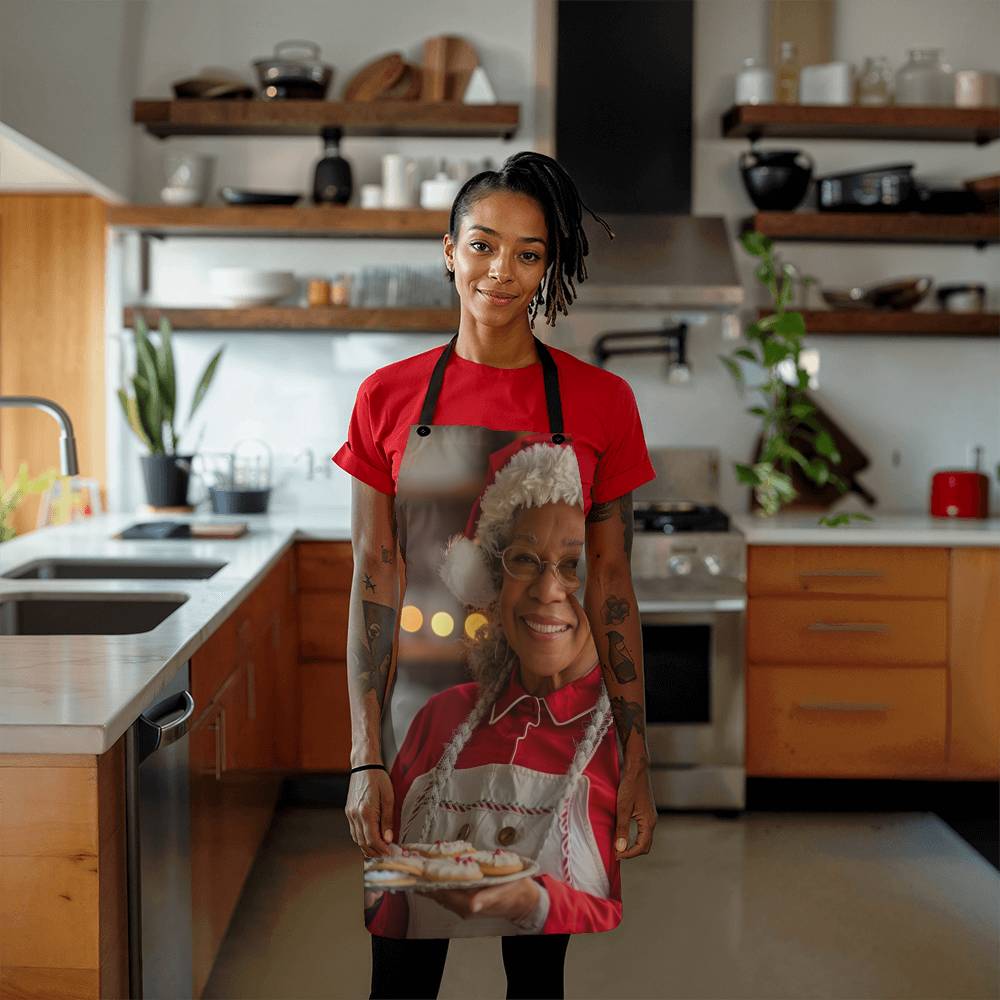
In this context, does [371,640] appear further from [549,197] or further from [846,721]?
[846,721]

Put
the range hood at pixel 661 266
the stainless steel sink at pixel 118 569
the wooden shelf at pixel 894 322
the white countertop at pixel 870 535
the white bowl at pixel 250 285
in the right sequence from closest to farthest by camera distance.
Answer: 1. the stainless steel sink at pixel 118 569
2. the white countertop at pixel 870 535
3. the range hood at pixel 661 266
4. the white bowl at pixel 250 285
5. the wooden shelf at pixel 894 322

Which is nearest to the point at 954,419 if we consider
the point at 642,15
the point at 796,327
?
the point at 796,327

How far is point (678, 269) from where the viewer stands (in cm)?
409

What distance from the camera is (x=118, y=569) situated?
3.36 meters

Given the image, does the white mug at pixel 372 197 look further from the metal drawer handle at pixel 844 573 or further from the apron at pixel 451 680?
the apron at pixel 451 680

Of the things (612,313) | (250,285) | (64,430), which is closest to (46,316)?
(250,285)

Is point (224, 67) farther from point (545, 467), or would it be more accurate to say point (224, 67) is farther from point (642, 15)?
point (545, 467)

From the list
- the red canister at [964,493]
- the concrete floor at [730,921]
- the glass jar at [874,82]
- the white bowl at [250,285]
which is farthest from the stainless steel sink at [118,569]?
the glass jar at [874,82]

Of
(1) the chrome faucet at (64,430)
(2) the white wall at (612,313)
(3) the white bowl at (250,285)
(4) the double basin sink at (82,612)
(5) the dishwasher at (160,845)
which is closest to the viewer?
(5) the dishwasher at (160,845)

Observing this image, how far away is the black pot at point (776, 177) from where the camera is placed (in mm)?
4199

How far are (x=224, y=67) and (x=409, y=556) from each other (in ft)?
10.4

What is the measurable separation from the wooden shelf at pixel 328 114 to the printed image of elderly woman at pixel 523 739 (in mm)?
2719

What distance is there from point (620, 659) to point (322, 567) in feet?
7.33

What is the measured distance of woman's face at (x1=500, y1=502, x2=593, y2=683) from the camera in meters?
1.67
